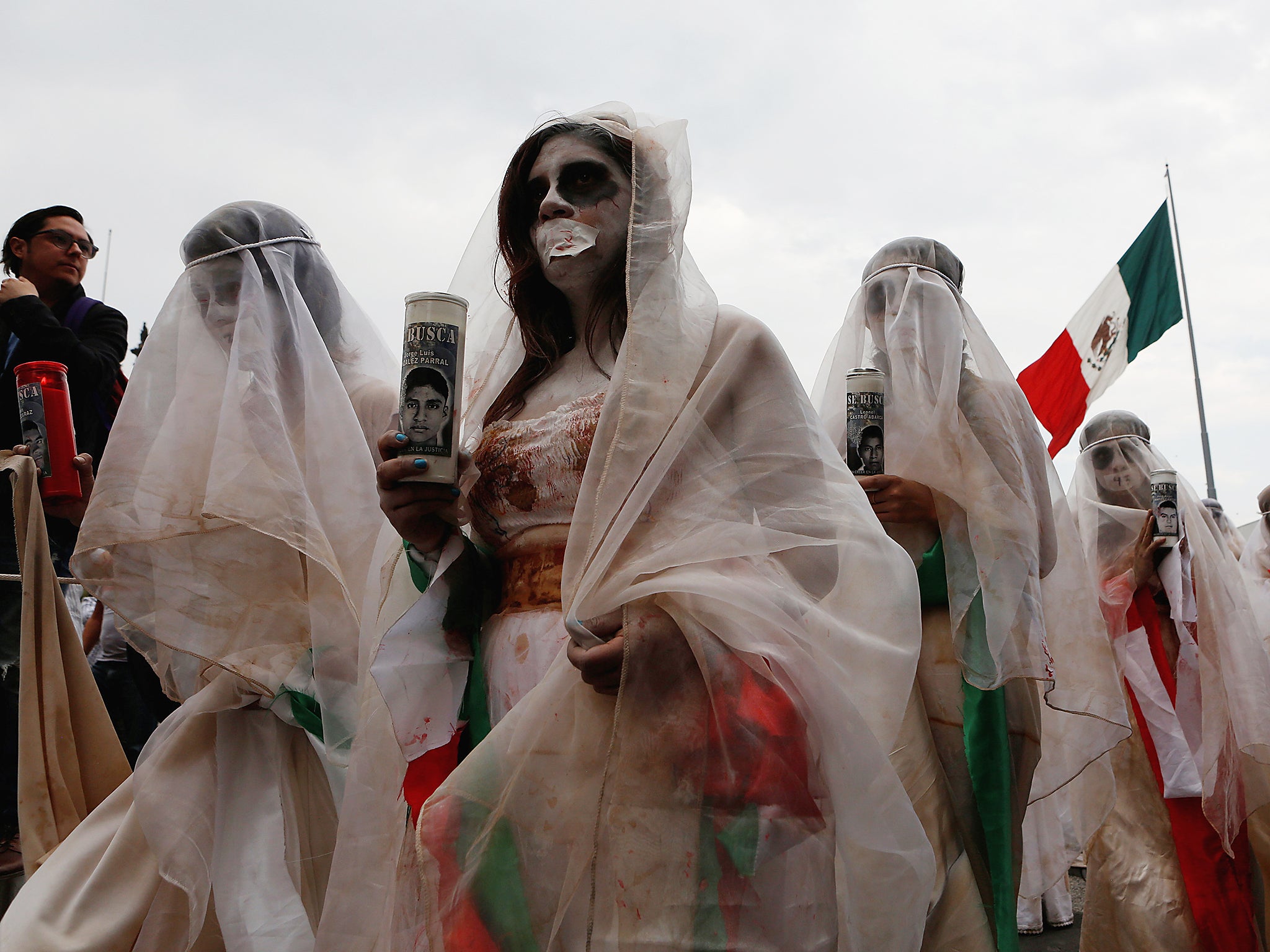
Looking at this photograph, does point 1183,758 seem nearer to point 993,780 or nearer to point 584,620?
point 993,780

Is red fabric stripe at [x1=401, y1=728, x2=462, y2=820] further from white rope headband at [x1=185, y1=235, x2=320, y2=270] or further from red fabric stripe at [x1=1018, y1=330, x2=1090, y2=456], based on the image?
red fabric stripe at [x1=1018, y1=330, x2=1090, y2=456]

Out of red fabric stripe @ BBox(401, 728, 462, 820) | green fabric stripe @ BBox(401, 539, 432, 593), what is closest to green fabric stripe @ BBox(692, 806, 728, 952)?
red fabric stripe @ BBox(401, 728, 462, 820)

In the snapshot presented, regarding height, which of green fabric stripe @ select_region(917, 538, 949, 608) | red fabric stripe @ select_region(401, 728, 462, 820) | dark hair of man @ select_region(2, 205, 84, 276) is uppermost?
dark hair of man @ select_region(2, 205, 84, 276)

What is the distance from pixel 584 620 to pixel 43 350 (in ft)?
9.97

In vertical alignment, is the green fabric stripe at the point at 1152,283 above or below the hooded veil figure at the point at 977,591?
above

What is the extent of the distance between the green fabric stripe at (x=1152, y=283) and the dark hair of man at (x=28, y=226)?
671 cm

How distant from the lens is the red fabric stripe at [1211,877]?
4.37 m

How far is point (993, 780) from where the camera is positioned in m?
3.24

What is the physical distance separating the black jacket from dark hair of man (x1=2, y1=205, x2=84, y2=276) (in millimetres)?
363

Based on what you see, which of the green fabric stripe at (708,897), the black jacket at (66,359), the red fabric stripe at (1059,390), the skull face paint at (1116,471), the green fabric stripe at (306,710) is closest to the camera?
the green fabric stripe at (708,897)

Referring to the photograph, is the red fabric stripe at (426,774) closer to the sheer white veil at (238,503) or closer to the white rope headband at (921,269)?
the sheer white veil at (238,503)

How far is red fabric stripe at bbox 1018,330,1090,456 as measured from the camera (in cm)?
776

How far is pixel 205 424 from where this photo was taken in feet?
9.46

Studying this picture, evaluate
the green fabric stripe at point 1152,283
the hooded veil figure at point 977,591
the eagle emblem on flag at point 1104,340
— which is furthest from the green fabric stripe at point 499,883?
the green fabric stripe at point 1152,283
